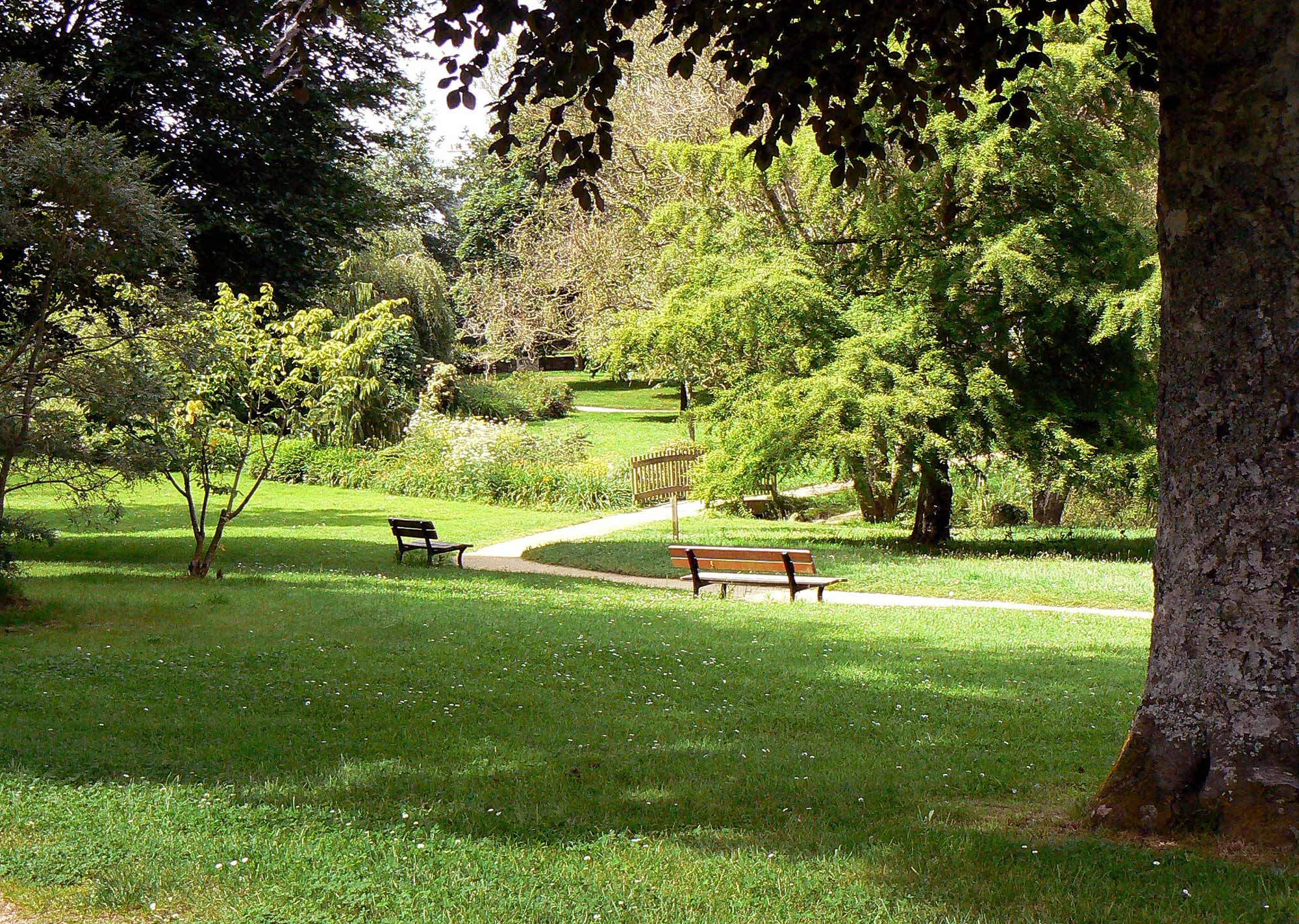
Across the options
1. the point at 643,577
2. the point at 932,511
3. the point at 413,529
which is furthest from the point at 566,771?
the point at 932,511

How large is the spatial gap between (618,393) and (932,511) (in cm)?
3531

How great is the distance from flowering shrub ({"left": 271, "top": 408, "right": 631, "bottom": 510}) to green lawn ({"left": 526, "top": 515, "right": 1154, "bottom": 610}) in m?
3.74

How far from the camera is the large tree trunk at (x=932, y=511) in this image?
18.7m

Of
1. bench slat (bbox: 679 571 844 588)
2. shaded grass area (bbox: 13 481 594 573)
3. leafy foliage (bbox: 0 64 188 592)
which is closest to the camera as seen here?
leafy foliage (bbox: 0 64 188 592)

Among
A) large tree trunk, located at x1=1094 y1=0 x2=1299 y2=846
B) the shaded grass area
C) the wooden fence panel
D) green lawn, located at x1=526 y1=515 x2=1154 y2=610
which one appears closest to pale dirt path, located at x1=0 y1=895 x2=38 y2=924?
large tree trunk, located at x1=1094 y1=0 x2=1299 y2=846

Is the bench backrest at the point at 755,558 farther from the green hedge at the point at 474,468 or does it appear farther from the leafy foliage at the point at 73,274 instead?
the green hedge at the point at 474,468

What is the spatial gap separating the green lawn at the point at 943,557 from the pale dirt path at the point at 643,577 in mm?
223

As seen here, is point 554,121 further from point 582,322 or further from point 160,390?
point 582,322

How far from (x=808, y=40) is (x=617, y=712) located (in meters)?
4.12

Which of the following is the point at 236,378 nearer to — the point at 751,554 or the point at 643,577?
the point at 643,577

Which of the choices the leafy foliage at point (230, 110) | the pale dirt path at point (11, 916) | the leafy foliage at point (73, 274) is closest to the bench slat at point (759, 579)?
Answer: the leafy foliage at point (73, 274)

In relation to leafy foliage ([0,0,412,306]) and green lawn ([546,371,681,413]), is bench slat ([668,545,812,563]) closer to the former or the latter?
leafy foliage ([0,0,412,306])

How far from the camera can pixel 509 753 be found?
19.6ft

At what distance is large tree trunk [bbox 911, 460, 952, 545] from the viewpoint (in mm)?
18734
